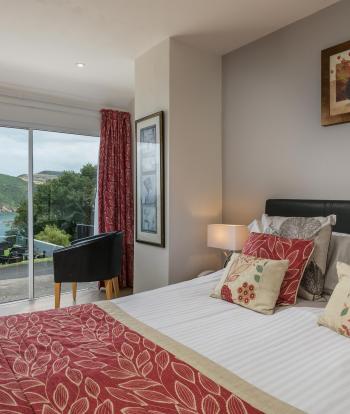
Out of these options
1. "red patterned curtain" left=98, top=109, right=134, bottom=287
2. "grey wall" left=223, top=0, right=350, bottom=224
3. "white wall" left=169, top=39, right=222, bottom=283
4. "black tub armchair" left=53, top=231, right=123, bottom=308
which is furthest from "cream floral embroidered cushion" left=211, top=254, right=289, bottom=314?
"red patterned curtain" left=98, top=109, right=134, bottom=287

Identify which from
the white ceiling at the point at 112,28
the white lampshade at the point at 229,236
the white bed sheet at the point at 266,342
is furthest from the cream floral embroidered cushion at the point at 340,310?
the white ceiling at the point at 112,28

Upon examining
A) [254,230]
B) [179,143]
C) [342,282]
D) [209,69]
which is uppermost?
[209,69]

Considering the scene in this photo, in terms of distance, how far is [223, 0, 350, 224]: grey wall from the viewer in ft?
7.86

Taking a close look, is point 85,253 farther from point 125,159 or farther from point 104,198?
point 125,159

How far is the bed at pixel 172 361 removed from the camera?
3.19 feet

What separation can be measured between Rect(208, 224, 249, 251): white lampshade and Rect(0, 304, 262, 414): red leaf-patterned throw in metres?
1.37

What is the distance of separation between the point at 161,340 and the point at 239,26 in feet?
8.05

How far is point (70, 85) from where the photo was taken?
3.89m

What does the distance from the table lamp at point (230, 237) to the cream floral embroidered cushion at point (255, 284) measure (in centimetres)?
72

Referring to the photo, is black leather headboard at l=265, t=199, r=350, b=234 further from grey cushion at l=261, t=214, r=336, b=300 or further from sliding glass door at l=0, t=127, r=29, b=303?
sliding glass door at l=0, t=127, r=29, b=303

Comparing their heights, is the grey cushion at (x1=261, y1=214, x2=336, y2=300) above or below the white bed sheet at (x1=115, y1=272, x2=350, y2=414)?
above

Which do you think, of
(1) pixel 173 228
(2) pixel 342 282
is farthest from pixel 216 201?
(2) pixel 342 282

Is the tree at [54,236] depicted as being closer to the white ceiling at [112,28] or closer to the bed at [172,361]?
the white ceiling at [112,28]

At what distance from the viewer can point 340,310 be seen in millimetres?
1487
